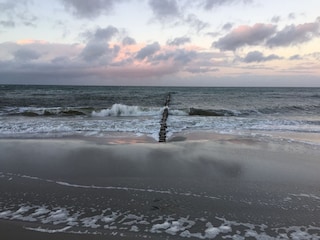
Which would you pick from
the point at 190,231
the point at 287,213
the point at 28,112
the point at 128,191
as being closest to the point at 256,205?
the point at 287,213

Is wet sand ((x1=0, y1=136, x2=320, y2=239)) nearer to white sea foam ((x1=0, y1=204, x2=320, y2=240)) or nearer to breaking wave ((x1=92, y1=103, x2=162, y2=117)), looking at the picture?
white sea foam ((x1=0, y1=204, x2=320, y2=240))

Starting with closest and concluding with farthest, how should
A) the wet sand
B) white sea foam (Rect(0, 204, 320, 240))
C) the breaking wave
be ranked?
white sea foam (Rect(0, 204, 320, 240)) < the wet sand < the breaking wave

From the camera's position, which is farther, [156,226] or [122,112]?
[122,112]

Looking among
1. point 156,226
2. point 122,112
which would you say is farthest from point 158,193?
point 122,112

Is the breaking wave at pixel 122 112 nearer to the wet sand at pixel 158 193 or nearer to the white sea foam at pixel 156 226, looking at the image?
the wet sand at pixel 158 193

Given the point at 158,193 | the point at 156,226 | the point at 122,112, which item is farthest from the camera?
the point at 122,112

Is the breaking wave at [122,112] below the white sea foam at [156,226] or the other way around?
below

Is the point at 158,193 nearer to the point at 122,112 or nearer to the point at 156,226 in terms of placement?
the point at 156,226

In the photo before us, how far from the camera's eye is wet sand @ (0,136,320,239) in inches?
139

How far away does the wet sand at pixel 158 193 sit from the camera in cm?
353

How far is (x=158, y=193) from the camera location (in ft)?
15.0

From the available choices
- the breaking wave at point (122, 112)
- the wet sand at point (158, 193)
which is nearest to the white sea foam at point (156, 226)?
the wet sand at point (158, 193)

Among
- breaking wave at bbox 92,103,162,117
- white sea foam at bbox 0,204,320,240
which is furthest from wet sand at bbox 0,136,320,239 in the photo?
breaking wave at bbox 92,103,162,117

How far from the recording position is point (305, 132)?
11211 mm
